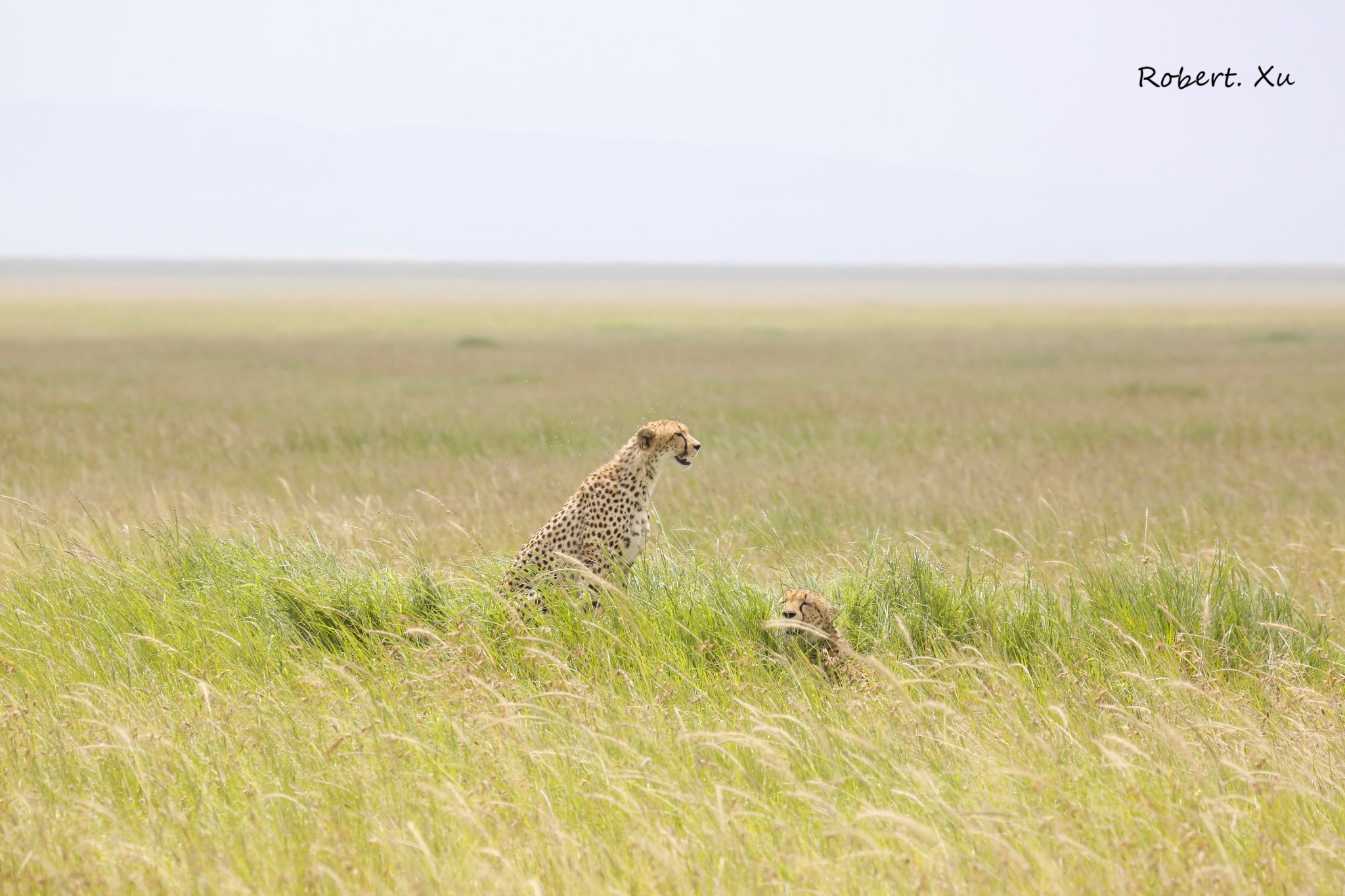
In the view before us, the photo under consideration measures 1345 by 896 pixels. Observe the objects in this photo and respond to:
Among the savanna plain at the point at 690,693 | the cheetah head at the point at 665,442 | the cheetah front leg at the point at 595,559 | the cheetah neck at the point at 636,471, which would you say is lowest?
the savanna plain at the point at 690,693

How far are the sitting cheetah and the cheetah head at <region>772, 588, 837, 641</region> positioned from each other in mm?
698

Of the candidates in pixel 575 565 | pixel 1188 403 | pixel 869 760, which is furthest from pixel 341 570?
pixel 1188 403

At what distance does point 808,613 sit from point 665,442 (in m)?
0.94

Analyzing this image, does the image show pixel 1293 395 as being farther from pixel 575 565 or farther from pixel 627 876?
pixel 627 876

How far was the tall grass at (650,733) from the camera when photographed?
3.44m

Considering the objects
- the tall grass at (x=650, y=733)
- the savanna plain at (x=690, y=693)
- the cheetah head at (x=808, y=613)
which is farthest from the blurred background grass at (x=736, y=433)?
the cheetah head at (x=808, y=613)

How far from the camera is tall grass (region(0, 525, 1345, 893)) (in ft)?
11.3

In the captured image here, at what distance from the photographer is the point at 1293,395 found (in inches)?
894

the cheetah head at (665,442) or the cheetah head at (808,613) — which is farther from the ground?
the cheetah head at (665,442)

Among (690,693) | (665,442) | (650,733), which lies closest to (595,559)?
(665,442)

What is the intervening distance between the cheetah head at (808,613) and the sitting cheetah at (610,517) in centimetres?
70

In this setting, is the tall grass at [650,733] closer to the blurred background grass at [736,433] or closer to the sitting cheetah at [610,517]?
the sitting cheetah at [610,517]

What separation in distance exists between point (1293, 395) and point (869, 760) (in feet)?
69.2

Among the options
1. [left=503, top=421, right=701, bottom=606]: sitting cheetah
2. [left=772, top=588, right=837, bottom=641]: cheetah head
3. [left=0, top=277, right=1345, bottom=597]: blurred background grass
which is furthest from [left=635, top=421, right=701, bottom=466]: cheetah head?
[left=0, top=277, right=1345, bottom=597]: blurred background grass
